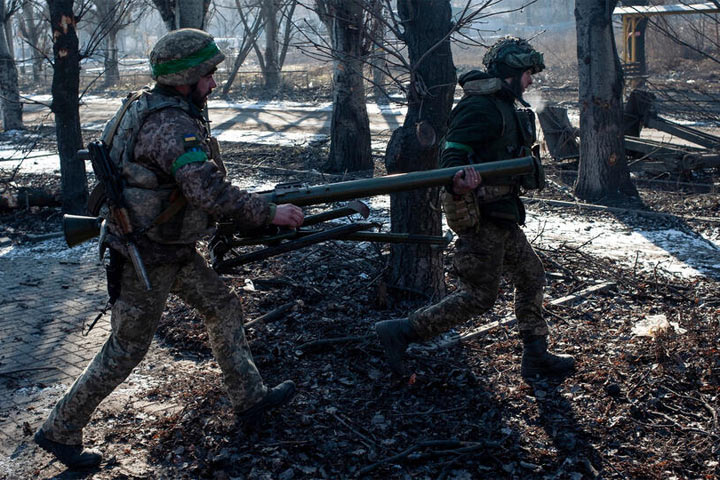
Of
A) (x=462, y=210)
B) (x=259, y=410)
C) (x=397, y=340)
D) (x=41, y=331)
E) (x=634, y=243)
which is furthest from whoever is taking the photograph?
(x=634, y=243)

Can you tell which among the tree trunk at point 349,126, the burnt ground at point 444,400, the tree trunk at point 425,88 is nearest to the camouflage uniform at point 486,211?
the burnt ground at point 444,400

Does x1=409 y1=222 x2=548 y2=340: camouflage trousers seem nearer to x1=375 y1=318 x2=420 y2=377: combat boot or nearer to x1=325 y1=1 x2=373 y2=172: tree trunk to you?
x1=375 y1=318 x2=420 y2=377: combat boot

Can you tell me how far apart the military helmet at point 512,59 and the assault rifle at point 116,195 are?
223 centimetres

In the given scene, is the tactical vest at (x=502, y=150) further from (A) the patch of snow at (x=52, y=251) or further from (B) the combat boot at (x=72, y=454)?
(A) the patch of snow at (x=52, y=251)

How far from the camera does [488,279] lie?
175 inches

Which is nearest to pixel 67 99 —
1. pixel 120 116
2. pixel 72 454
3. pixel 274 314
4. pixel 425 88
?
pixel 274 314

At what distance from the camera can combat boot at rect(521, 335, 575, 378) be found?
15.2 feet

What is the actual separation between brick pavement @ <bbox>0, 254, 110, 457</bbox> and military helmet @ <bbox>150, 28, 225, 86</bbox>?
2.23m

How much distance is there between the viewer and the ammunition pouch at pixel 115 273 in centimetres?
382

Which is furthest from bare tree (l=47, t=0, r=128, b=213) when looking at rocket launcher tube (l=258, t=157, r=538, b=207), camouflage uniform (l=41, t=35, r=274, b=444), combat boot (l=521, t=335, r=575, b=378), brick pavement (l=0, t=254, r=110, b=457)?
combat boot (l=521, t=335, r=575, b=378)

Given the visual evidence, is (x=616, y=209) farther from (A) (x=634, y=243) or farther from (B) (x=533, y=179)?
(B) (x=533, y=179)

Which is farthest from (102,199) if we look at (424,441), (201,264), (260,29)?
(260,29)

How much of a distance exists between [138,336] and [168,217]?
658 mm

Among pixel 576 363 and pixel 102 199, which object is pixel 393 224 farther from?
pixel 102 199
